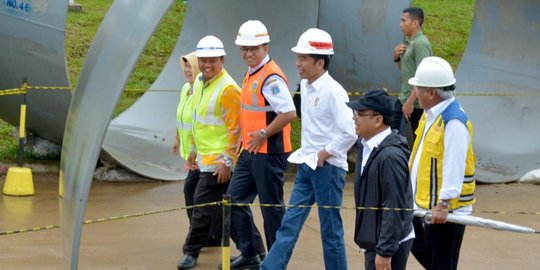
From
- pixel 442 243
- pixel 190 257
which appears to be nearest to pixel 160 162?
pixel 190 257

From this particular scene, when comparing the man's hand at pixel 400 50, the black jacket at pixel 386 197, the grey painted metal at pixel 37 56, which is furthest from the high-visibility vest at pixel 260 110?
the man's hand at pixel 400 50

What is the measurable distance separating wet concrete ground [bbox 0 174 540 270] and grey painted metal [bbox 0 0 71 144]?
720mm

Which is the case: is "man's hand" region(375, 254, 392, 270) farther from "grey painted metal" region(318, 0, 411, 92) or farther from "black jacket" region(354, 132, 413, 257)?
"grey painted metal" region(318, 0, 411, 92)

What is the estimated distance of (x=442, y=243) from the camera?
261 inches

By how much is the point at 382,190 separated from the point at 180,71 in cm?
649

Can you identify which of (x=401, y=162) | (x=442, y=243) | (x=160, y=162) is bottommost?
(x=160, y=162)

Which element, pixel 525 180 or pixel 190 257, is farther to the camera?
pixel 525 180

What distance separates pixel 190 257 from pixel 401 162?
2.47 metres

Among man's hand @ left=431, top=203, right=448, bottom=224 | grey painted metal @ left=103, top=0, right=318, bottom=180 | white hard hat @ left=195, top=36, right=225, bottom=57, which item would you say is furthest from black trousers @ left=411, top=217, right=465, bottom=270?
grey painted metal @ left=103, top=0, right=318, bottom=180

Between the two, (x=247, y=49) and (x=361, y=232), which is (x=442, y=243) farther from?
(x=247, y=49)

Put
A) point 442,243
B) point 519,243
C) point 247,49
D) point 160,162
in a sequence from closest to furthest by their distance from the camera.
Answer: point 442,243 → point 247,49 → point 519,243 → point 160,162

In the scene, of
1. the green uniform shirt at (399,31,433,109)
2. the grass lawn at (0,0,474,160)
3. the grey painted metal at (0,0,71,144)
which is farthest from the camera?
the grass lawn at (0,0,474,160)

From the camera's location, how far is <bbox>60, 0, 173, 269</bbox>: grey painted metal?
237 inches

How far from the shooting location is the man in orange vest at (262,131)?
7.74 metres
